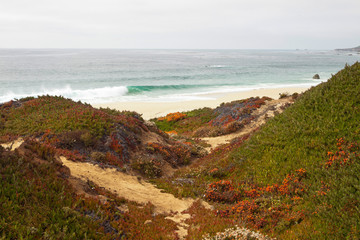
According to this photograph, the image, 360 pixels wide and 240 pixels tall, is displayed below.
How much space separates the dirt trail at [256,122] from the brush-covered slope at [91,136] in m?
4.49

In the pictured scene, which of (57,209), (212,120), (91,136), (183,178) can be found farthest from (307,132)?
(212,120)

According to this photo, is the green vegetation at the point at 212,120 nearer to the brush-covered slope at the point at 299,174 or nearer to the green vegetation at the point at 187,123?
the green vegetation at the point at 187,123

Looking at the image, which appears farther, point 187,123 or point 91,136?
point 187,123

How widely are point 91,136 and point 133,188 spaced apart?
5.07 meters

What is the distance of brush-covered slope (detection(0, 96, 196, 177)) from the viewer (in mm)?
13617

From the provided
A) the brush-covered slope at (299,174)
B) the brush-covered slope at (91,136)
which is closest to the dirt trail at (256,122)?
the brush-covered slope at (91,136)

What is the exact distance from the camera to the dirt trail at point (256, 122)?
71.8 feet

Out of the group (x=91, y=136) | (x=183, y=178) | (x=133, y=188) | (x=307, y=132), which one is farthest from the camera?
(x=91, y=136)

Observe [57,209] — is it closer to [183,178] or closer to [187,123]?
[183,178]

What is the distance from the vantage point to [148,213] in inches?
329

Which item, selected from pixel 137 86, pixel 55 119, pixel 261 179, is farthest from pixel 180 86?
pixel 261 179

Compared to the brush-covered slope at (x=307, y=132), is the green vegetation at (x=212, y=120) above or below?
below

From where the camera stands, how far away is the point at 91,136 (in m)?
14.4

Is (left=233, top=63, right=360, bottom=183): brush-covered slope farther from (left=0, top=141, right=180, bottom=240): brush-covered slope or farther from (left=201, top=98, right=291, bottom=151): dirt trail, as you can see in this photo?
(left=201, top=98, right=291, bottom=151): dirt trail
